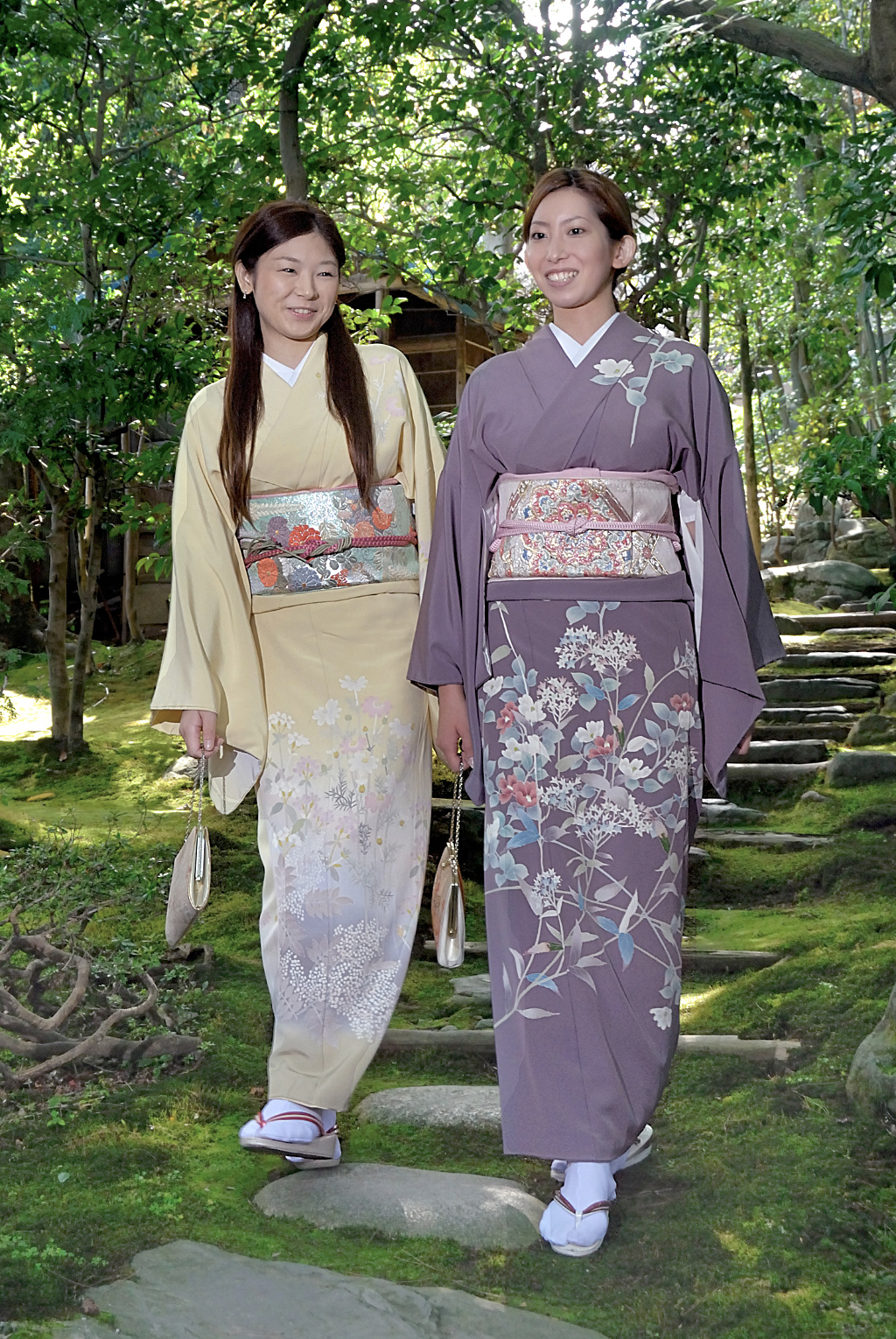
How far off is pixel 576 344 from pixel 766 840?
4.74 m

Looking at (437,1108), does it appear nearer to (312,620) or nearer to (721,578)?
(312,620)

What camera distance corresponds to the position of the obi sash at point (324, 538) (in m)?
3.51

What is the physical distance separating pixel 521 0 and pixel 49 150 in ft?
10.8

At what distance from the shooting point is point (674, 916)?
3.09 meters

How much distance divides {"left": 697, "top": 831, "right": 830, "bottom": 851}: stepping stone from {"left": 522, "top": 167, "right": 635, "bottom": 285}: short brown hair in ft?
15.5

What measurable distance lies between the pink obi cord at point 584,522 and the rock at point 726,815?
4.96 metres

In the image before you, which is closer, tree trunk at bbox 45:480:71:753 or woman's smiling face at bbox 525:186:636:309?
woman's smiling face at bbox 525:186:636:309

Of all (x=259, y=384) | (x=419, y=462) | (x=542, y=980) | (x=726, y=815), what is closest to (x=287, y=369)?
(x=259, y=384)

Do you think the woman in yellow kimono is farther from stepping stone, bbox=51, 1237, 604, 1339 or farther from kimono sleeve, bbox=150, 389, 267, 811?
stepping stone, bbox=51, 1237, 604, 1339

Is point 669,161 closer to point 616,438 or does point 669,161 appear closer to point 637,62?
point 637,62

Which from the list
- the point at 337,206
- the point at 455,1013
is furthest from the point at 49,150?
the point at 455,1013

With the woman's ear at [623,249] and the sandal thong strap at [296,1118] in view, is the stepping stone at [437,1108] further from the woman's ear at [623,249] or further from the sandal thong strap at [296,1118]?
the woman's ear at [623,249]

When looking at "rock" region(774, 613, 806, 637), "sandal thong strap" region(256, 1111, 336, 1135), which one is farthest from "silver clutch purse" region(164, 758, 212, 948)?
"rock" region(774, 613, 806, 637)

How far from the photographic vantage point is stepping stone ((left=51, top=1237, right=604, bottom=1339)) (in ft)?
8.09
